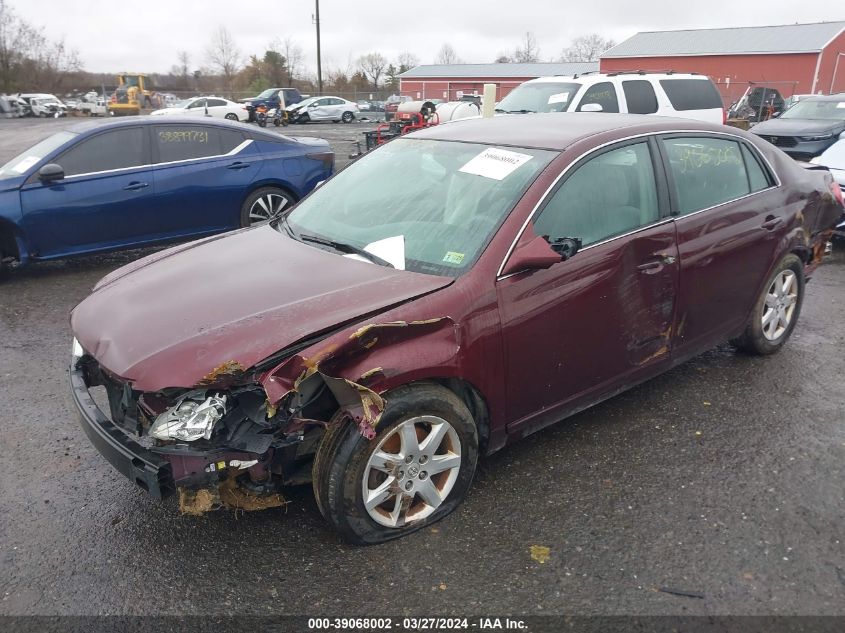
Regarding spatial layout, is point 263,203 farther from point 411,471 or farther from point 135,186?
point 411,471

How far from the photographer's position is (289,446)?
253 cm

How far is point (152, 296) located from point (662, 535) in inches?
97.2

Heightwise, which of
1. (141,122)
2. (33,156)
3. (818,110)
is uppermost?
(818,110)

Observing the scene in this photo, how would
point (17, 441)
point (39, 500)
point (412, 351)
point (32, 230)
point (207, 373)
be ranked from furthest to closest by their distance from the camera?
1. point (32, 230)
2. point (17, 441)
3. point (39, 500)
4. point (412, 351)
5. point (207, 373)

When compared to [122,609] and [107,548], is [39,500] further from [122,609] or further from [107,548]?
[122,609]

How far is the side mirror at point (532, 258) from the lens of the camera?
2.86m

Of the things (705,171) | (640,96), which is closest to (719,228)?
(705,171)

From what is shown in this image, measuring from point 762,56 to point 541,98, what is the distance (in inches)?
1400

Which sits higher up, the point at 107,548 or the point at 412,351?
the point at 412,351

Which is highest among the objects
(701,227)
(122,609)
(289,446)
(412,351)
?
(701,227)

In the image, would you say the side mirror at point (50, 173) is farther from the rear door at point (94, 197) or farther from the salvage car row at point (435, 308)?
the salvage car row at point (435, 308)

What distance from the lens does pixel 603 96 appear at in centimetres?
1068

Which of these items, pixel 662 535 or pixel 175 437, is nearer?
pixel 175 437

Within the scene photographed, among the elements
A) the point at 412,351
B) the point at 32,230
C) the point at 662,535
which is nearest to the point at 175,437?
the point at 412,351
